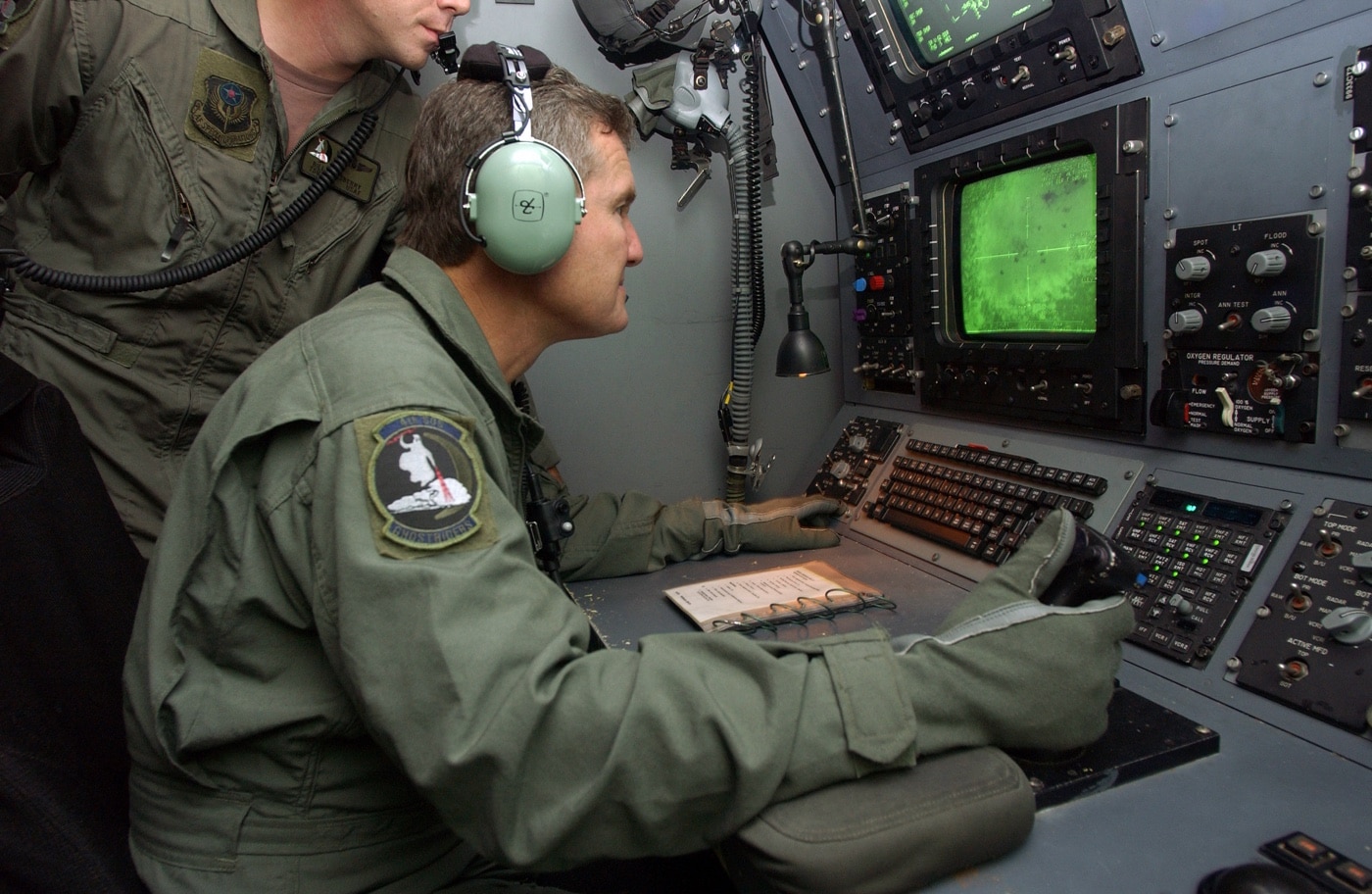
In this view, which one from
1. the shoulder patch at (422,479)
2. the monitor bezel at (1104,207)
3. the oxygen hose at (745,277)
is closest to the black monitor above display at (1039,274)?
the monitor bezel at (1104,207)

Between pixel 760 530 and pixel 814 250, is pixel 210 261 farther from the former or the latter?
pixel 814 250

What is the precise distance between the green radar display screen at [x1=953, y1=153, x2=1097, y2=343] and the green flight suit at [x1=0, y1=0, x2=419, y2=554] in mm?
1312

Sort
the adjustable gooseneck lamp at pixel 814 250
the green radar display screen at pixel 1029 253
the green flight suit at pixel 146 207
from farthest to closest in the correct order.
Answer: the adjustable gooseneck lamp at pixel 814 250 → the green radar display screen at pixel 1029 253 → the green flight suit at pixel 146 207

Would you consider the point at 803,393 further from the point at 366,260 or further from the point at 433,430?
the point at 433,430

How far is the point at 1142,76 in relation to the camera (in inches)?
52.3

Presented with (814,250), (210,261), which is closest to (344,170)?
(210,261)

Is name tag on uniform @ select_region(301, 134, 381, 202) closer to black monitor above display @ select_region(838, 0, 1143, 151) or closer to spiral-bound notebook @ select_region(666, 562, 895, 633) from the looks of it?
spiral-bound notebook @ select_region(666, 562, 895, 633)

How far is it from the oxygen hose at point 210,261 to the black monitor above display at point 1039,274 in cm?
117

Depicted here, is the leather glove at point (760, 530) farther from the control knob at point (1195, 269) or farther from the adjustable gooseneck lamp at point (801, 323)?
the control knob at point (1195, 269)

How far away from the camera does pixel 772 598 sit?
4.30ft

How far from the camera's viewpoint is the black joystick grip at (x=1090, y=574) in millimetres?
916

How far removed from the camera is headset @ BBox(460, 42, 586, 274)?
3.26ft

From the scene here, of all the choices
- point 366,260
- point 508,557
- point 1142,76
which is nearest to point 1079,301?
point 1142,76

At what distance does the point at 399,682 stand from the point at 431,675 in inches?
1.3
